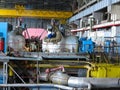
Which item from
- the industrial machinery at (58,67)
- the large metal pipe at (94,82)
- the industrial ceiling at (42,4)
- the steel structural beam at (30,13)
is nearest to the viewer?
the large metal pipe at (94,82)

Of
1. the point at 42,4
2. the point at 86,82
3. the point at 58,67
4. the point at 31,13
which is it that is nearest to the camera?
the point at 86,82

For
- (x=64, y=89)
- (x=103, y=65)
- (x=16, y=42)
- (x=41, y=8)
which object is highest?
(x=41, y=8)

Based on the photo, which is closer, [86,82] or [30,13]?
[86,82]

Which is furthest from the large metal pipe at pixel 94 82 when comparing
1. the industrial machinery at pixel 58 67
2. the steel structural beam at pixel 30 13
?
the steel structural beam at pixel 30 13

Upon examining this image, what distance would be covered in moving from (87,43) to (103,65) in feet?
9.08

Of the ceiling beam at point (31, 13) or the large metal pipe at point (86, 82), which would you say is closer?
the large metal pipe at point (86, 82)

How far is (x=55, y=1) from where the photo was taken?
4766cm

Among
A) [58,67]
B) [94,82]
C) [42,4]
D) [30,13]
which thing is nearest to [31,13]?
[30,13]

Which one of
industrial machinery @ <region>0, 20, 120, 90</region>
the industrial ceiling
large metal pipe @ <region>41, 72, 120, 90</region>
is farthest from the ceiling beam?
large metal pipe @ <region>41, 72, 120, 90</region>

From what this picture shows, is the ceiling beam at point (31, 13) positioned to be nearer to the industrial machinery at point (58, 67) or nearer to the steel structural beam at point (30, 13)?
the steel structural beam at point (30, 13)

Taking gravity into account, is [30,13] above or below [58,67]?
above

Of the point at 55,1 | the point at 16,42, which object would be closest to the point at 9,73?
the point at 16,42

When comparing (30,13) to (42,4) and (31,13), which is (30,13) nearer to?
(31,13)

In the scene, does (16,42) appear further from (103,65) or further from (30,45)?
(103,65)
